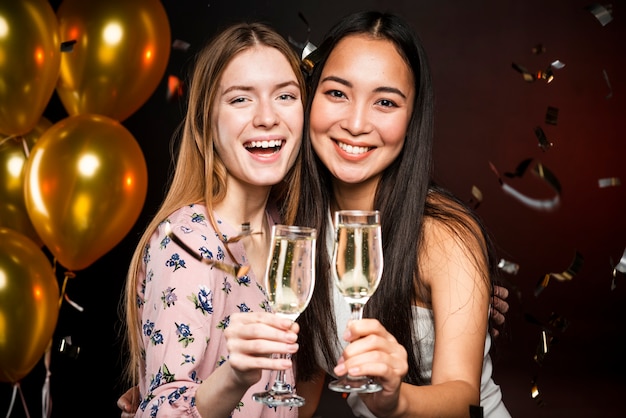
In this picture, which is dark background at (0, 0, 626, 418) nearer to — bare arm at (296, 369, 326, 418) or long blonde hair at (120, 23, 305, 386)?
bare arm at (296, 369, 326, 418)

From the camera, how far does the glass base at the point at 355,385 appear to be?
1.87m

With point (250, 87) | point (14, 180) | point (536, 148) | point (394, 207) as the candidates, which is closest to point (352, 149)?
point (394, 207)

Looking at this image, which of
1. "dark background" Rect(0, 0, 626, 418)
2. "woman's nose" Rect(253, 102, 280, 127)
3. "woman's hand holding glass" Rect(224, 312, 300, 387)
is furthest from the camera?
"dark background" Rect(0, 0, 626, 418)

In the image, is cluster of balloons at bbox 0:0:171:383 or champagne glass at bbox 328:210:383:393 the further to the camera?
cluster of balloons at bbox 0:0:171:383

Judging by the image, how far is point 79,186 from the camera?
3252 millimetres

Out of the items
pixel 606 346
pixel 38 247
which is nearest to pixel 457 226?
pixel 38 247

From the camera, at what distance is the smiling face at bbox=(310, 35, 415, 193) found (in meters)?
2.60

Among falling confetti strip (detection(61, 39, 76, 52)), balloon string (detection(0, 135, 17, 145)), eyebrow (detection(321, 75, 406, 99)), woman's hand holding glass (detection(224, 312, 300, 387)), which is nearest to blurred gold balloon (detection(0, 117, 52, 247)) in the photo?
balloon string (detection(0, 135, 17, 145))

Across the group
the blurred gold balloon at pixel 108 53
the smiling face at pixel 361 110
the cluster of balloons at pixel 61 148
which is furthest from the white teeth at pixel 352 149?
the blurred gold balloon at pixel 108 53

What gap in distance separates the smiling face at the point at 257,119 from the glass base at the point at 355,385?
768mm

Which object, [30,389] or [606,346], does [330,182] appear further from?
[606,346]

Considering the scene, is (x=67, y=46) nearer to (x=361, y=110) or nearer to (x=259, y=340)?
(x=361, y=110)

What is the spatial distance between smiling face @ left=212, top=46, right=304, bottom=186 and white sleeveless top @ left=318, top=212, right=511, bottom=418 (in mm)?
385

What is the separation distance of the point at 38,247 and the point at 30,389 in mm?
1338
